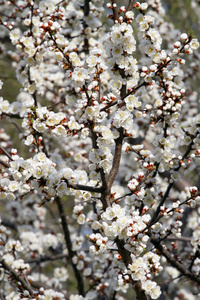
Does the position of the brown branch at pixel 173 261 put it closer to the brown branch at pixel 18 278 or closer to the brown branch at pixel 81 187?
the brown branch at pixel 81 187

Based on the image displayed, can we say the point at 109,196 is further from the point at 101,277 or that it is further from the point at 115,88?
the point at 101,277

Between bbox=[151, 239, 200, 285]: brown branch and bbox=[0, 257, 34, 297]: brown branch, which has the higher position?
bbox=[0, 257, 34, 297]: brown branch

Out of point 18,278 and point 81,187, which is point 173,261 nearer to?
point 81,187

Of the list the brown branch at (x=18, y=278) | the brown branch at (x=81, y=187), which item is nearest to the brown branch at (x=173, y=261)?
the brown branch at (x=81, y=187)

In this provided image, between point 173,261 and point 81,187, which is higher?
point 81,187

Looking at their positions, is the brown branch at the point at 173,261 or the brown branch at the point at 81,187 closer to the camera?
the brown branch at the point at 81,187

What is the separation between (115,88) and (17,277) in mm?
2006

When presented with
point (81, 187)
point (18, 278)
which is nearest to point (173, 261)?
point (81, 187)

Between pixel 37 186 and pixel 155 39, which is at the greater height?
pixel 155 39

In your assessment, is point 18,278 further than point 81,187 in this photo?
Yes

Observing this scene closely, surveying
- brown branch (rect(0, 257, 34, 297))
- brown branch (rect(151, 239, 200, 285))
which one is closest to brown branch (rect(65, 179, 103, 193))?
brown branch (rect(151, 239, 200, 285))

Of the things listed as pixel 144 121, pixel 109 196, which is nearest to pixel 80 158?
pixel 144 121

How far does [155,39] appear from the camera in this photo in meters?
3.11

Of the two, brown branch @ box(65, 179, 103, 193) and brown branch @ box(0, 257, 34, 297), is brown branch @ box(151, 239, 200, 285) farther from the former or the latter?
brown branch @ box(0, 257, 34, 297)
